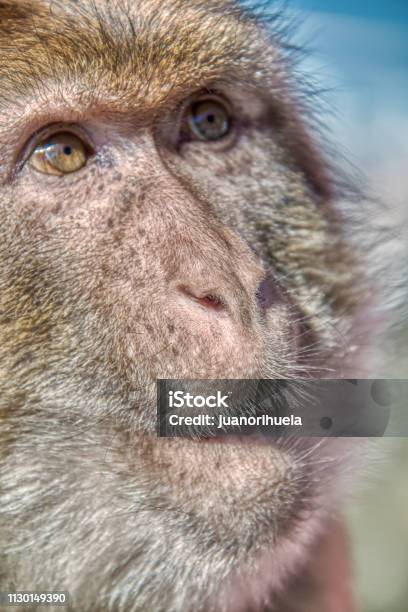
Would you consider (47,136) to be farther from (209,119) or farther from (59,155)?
(209,119)

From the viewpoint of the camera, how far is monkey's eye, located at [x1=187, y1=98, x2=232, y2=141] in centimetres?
154

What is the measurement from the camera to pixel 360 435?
4.82ft

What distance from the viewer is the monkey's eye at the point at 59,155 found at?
1.34m

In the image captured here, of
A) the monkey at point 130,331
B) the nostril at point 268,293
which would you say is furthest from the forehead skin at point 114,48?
the nostril at point 268,293

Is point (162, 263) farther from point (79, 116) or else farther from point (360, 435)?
point (360, 435)

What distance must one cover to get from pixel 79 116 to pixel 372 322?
0.70m

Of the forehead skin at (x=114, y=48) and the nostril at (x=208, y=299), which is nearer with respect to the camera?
the nostril at (x=208, y=299)

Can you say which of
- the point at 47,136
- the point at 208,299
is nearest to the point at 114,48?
the point at 47,136

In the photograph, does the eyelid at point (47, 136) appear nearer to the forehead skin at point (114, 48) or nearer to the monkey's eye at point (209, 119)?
the forehead skin at point (114, 48)

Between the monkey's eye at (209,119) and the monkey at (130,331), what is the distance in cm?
4

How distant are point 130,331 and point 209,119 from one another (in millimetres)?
515

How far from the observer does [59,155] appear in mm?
1357

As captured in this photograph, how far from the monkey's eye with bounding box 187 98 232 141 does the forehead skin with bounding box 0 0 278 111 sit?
0.17 ft

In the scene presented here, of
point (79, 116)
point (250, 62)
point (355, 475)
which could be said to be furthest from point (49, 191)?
point (355, 475)
